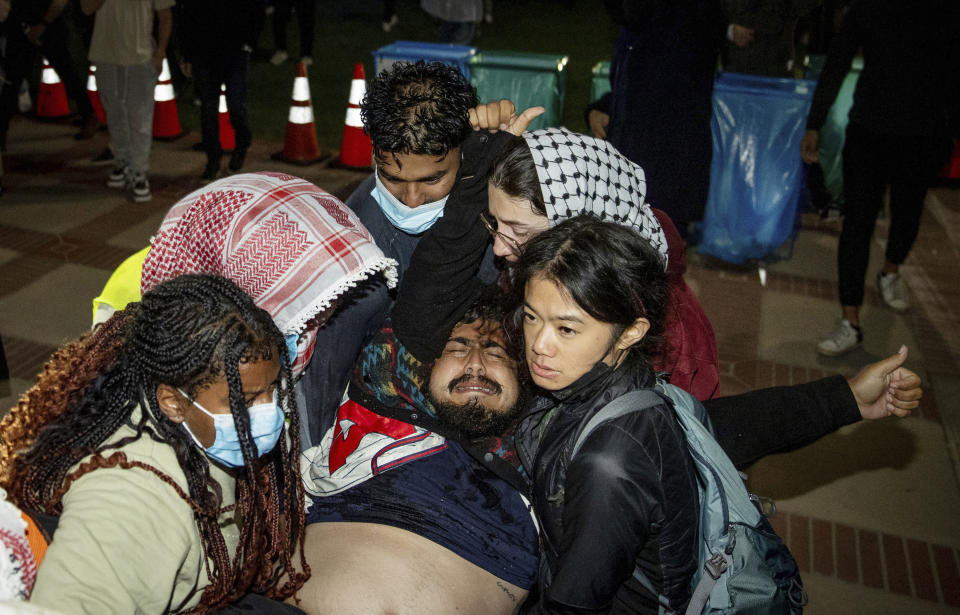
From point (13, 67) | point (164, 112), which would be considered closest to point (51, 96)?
point (13, 67)

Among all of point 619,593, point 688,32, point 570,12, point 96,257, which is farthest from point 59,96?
point 570,12

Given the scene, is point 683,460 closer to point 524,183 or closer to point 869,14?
point 524,183

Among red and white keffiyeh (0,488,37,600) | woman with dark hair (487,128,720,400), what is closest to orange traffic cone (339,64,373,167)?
woman with dark hair (487,128,720,400)

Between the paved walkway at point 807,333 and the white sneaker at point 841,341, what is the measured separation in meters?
0.06

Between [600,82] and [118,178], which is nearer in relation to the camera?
[600,82]

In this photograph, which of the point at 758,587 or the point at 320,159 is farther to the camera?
the point at 320,159

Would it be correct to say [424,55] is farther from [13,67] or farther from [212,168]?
[13,67]

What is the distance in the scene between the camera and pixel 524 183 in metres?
2.38

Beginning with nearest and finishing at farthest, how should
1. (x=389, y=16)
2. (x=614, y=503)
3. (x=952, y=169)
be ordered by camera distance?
(x=614, y=503)
(x=952, y=169)
(x=389, y=16)

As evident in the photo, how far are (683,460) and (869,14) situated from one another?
3.61 metres

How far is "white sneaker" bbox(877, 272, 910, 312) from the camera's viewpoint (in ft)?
17.4

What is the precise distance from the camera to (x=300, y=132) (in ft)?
24.2

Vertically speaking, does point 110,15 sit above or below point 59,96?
above

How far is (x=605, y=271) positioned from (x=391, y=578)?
1056mm
